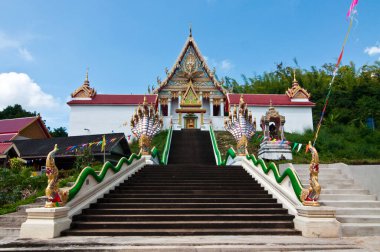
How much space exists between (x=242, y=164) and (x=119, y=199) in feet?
18.3

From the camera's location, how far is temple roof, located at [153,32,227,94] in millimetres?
31047

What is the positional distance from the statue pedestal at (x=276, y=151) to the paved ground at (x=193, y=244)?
1062 cm

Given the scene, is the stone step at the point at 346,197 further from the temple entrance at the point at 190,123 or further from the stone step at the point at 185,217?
the temple entrance at the point at 190,123

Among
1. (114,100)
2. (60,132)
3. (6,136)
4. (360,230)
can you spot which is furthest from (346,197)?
(60,132)

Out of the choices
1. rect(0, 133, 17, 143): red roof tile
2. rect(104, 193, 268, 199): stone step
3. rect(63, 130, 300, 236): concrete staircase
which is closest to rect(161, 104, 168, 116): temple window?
rect(0, 133, 17, 143): red roof tile

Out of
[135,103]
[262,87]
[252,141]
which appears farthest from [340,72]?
[135,103]

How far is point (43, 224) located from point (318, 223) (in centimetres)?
515

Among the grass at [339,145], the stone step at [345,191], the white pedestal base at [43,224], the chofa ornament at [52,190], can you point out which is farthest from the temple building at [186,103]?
the white pedestal base at [43,224]

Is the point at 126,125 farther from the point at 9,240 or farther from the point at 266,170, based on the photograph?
the point at 9,240

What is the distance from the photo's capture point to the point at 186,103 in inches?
1163

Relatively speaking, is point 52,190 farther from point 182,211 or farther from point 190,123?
point 190,123

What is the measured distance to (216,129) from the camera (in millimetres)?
28609

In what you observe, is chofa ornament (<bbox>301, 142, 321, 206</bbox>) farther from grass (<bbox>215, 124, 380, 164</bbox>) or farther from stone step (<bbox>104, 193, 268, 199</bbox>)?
grass (<bbox>215, 124, 380, 164</bbox>)

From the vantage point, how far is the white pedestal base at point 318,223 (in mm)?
5340
